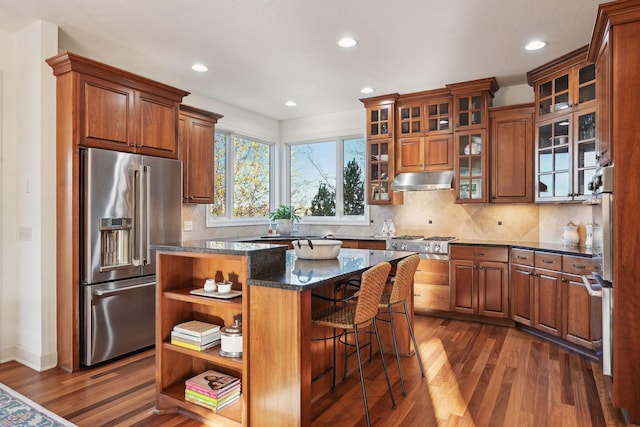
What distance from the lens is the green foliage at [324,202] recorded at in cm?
621

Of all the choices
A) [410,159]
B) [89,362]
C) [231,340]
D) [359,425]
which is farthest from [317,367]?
[410,159]

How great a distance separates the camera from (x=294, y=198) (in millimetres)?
6508

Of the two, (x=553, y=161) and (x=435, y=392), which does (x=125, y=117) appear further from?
(x=553, y=161)

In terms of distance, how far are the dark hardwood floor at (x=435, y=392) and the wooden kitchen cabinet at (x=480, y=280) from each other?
0.71 metres

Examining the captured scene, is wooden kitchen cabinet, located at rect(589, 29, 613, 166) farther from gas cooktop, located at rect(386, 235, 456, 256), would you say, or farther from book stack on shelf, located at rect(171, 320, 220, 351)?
book stack on shelf, located at rect(171, 320, 220, 351)

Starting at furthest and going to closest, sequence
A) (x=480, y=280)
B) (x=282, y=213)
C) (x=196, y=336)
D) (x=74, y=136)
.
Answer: (x=282, y=213) → (x=480, y=280) → (x=74, y=136) → (x=196, y=336)

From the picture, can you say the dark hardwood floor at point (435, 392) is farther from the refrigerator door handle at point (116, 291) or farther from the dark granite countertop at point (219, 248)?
the dark granite countertop at point (219, 248)

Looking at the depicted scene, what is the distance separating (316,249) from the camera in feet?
9.52

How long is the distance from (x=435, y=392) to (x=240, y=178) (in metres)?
4.11

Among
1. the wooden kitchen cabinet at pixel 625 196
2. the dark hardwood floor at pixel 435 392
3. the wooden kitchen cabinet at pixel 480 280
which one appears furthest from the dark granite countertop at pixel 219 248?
the wooden kitchen cabinet at pixel 480 280

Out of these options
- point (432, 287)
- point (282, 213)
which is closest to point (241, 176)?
point (282, 213)

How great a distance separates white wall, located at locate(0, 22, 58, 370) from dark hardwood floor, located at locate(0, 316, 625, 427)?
0.28 m

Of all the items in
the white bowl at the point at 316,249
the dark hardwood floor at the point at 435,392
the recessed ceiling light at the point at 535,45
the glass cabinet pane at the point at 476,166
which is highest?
the recessed ceiling light at the point at 535,45

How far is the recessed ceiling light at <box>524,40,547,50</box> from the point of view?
349 centimetres
